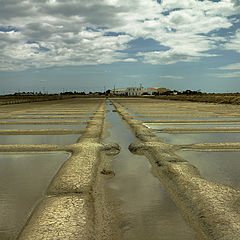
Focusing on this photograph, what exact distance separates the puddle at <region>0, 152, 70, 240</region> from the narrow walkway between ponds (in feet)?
4.40

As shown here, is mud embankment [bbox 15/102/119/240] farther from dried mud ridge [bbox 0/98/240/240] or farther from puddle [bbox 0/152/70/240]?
puddle [bbox 0/152/70/240]

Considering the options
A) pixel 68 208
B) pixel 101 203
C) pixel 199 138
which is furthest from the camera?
pixel 199 138

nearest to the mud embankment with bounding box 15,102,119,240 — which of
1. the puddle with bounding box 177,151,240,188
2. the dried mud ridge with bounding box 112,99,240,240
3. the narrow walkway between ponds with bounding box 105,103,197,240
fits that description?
the narrow walkway between ponds with bounding box 105,103,197,240

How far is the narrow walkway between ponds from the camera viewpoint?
3178 mm

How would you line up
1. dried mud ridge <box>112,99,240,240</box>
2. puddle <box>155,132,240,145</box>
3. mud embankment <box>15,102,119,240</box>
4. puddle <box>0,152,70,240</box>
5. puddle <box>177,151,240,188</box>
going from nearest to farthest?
1. mud embankment <box>15,102,119,240</box>
2. dried mud ridge <box>112,99,240,240</box>
3. puddle <box>0,152,70,240</box>
4. puddle <box>177,151,240,188</box>
5. puddle <box>155,132,240,145</box>

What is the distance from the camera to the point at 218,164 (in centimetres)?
629

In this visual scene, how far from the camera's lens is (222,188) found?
455 centimetres

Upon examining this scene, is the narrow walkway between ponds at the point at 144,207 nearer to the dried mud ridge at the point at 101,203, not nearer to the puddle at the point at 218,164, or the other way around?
the dried mud ridge at the point at 101,203

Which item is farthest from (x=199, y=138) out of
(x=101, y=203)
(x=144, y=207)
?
(x=101, y=203)

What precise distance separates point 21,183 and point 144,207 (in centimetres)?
253

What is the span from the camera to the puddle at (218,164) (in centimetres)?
521

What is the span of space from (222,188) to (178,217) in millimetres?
1405

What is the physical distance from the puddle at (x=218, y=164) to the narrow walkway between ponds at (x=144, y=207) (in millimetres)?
1254

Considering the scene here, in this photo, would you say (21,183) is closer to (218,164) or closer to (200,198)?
(200,198)
